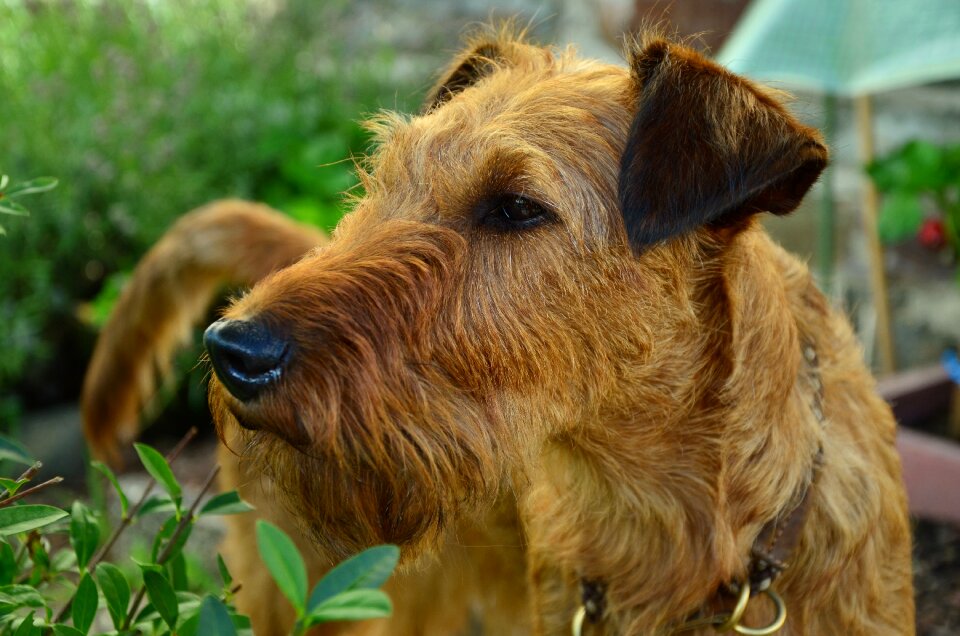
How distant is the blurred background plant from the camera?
5051 millimetres

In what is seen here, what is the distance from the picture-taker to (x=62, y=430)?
5.09 m

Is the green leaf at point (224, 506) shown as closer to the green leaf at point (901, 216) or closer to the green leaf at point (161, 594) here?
the green leaf at point (161, 594)

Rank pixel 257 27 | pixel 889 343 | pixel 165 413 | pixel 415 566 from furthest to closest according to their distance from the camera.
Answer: pixel 257 27, pixel 165 413, pixel 889 343, pixel 415 566

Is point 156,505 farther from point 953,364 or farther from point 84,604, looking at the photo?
point 953,364

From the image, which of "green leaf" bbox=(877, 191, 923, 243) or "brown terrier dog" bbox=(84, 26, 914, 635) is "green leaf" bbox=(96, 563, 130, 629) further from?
"green leaf" bbox=(877, 191, 923, 243)

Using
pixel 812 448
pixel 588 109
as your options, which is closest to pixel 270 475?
pixel 588 109

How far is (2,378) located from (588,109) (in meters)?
3.97

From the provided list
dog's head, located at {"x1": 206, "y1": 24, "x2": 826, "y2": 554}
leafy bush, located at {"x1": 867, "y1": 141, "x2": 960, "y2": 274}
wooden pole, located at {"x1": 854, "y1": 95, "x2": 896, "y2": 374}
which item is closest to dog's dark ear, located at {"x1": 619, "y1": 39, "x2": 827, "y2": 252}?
dog's head, located at {"x1": 206, "y1": 24, "x2": 826, "y2": 554}

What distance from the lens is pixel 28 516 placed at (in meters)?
1.46

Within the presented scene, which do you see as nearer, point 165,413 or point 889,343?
point 889,343

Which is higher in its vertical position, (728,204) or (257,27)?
(257,27)

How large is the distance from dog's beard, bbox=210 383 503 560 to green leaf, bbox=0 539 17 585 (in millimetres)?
418

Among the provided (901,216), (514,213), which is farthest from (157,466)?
(901,216)

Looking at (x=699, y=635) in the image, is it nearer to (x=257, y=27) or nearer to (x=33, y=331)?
(x=33, y=331)
